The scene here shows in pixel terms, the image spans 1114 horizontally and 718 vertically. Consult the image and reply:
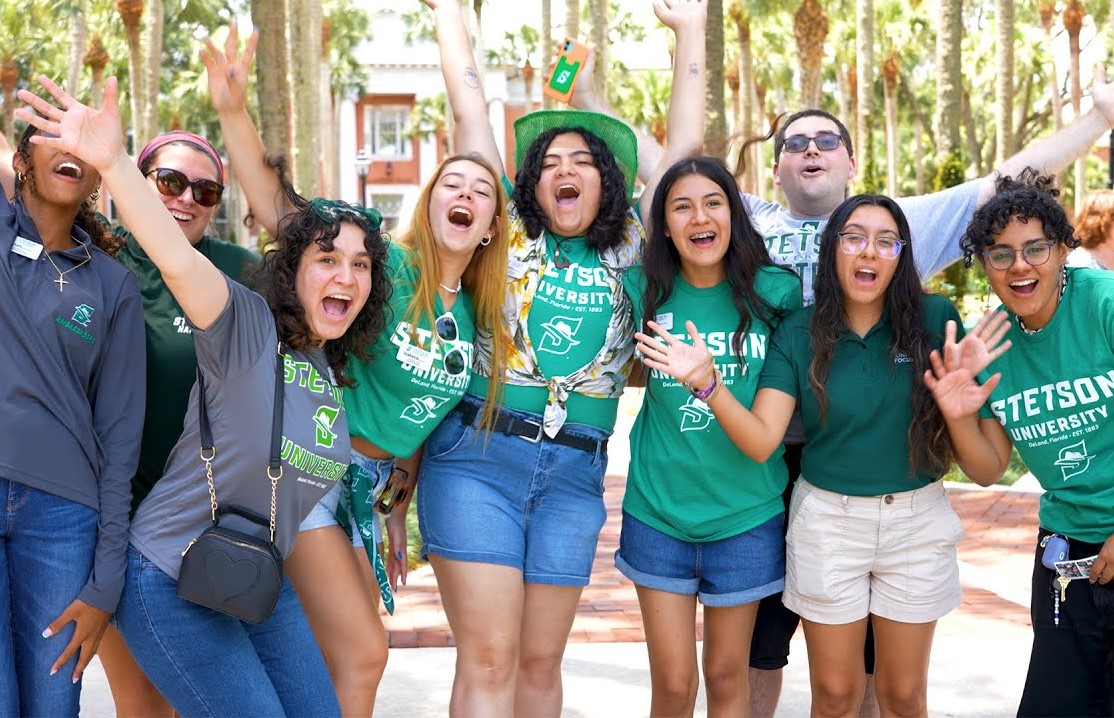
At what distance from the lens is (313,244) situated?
346cm

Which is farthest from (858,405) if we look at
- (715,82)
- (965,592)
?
(715,82)

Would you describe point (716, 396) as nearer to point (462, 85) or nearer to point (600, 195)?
point (600, 195)

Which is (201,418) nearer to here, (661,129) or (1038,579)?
(1038,579)

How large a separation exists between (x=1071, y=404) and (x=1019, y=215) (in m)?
0.63

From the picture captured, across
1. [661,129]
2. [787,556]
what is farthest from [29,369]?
[661,129]

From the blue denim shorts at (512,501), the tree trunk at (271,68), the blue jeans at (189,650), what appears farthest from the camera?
the tree trunk at (271,68)

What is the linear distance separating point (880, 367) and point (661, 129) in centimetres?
3876

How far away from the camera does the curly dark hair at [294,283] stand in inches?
132

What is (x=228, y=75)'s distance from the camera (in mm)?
3869

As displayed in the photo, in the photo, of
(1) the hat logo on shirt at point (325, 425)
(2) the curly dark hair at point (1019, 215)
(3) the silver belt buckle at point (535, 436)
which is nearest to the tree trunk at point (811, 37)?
(2) the curly dark hair at point (1019, 215)

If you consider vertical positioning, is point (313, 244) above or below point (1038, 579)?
above

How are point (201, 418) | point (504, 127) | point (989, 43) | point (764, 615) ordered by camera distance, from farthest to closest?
point (504, 127), point (989, 43), point (764, 615), point (201, 418)

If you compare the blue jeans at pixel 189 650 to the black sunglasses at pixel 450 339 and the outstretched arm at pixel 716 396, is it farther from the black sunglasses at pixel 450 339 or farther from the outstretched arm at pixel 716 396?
the outstretched arm at pixel 716 396

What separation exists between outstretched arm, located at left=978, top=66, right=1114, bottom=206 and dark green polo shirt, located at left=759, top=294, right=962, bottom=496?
82 centimetres
